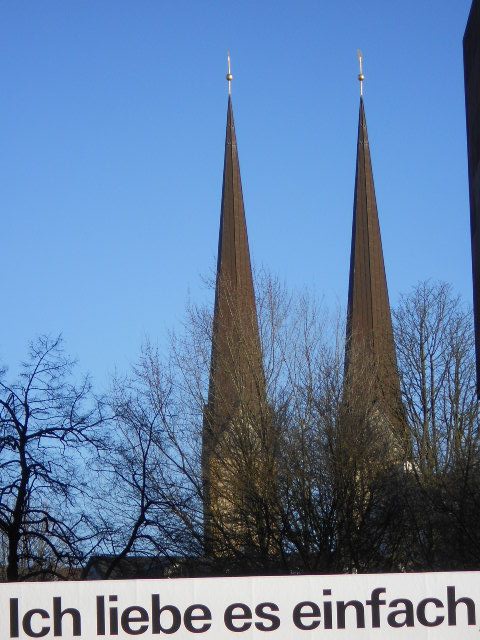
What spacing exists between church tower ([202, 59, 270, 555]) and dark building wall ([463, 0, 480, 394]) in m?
7.31

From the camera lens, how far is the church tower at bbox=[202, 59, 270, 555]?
1426 inches

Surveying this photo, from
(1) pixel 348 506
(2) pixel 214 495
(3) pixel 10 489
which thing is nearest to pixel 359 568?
(1) pixel 348 506

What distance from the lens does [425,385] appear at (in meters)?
41.1

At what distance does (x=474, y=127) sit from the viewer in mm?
43375

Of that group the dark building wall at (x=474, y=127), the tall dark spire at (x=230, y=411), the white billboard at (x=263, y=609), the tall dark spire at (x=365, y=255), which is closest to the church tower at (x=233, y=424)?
the tall dark spire at (x=230, y=411)

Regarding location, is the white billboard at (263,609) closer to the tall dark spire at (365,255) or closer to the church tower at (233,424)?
the church tower at (233,424)

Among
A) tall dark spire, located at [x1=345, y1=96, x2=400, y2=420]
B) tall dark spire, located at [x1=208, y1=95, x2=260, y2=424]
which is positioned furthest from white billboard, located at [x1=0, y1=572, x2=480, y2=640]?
tall dark spire, located at [x1=345, y1=96, x2=400, y2=420]

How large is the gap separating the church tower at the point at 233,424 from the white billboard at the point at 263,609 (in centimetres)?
1657

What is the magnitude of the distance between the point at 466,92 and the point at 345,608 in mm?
29514

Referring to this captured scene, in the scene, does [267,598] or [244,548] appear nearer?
[267,598]

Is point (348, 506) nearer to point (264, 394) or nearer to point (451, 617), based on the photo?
point (264, 394)

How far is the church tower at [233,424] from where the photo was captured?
36219 mm

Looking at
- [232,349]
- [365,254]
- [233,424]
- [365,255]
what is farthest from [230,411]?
[365,254]

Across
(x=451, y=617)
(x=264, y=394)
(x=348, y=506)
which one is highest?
(x=264, y=394)
